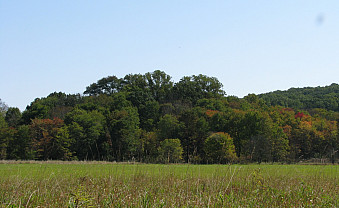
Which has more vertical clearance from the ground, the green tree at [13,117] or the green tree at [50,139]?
the green tree at [13,117]

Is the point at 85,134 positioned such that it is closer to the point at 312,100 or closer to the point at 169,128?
the point at 169,128

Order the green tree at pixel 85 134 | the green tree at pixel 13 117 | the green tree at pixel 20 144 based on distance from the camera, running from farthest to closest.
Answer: the green tree at pixel 13 117, the green tree at pixel 20 144, the green tree at pixel 85 134

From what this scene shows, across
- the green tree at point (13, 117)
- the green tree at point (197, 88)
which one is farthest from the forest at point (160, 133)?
the green tree at point (197, 88)

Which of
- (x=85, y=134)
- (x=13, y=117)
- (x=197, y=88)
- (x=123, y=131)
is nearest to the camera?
(x=123, y=131)

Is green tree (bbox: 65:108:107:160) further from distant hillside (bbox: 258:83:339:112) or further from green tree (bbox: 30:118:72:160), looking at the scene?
distant hillside (bbox: 258:83:339:112)

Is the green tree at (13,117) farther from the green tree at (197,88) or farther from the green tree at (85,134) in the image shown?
the green tree at (197,88)

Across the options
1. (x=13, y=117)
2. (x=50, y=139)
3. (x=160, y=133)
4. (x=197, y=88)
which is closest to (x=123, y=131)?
(x=160, y=133)

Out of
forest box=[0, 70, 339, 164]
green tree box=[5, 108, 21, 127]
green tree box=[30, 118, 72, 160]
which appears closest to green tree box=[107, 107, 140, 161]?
forest box=[0, 70, 339, 164]

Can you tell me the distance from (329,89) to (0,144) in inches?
4704

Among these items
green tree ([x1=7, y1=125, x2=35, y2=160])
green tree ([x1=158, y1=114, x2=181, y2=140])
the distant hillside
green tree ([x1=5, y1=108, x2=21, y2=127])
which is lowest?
green tree ([x1=7, y1=125, x2=35, y2=160])

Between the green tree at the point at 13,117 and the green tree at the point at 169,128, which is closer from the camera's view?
the green tree at the point at 169,128

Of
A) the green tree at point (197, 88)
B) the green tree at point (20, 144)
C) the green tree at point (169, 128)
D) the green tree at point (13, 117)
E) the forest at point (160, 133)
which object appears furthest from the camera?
the green tree at point (197, 88)

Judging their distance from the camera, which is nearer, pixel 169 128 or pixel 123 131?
pixel 123 131

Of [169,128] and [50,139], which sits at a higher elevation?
[169,128]
